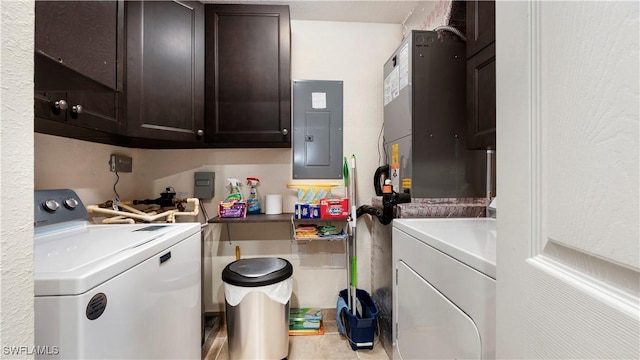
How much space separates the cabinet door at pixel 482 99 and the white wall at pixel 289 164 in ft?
2.92

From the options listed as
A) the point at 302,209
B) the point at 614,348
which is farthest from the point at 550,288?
the point at 302,209

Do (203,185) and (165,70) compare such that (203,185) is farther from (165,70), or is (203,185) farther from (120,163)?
(165,70)

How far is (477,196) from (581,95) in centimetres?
122

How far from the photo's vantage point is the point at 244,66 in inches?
62.2

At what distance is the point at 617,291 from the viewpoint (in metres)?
0.26

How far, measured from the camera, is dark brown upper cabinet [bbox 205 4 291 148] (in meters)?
1.58

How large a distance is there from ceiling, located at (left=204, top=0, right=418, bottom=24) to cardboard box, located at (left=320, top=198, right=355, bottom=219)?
4.74 ft

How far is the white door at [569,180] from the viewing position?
252mm

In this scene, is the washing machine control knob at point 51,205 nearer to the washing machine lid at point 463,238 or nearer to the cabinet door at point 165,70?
the cabinet door at point 165,70

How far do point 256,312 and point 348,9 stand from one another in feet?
7.19

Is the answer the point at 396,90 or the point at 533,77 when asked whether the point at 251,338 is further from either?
the point at 396,90

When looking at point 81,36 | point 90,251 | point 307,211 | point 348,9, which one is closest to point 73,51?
point 81,36

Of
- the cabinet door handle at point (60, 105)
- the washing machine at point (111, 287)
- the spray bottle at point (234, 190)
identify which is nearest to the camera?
the washing machine at point (111, 287)

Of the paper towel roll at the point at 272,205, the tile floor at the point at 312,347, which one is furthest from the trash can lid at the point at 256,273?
the tile floor at the point at 312,347
